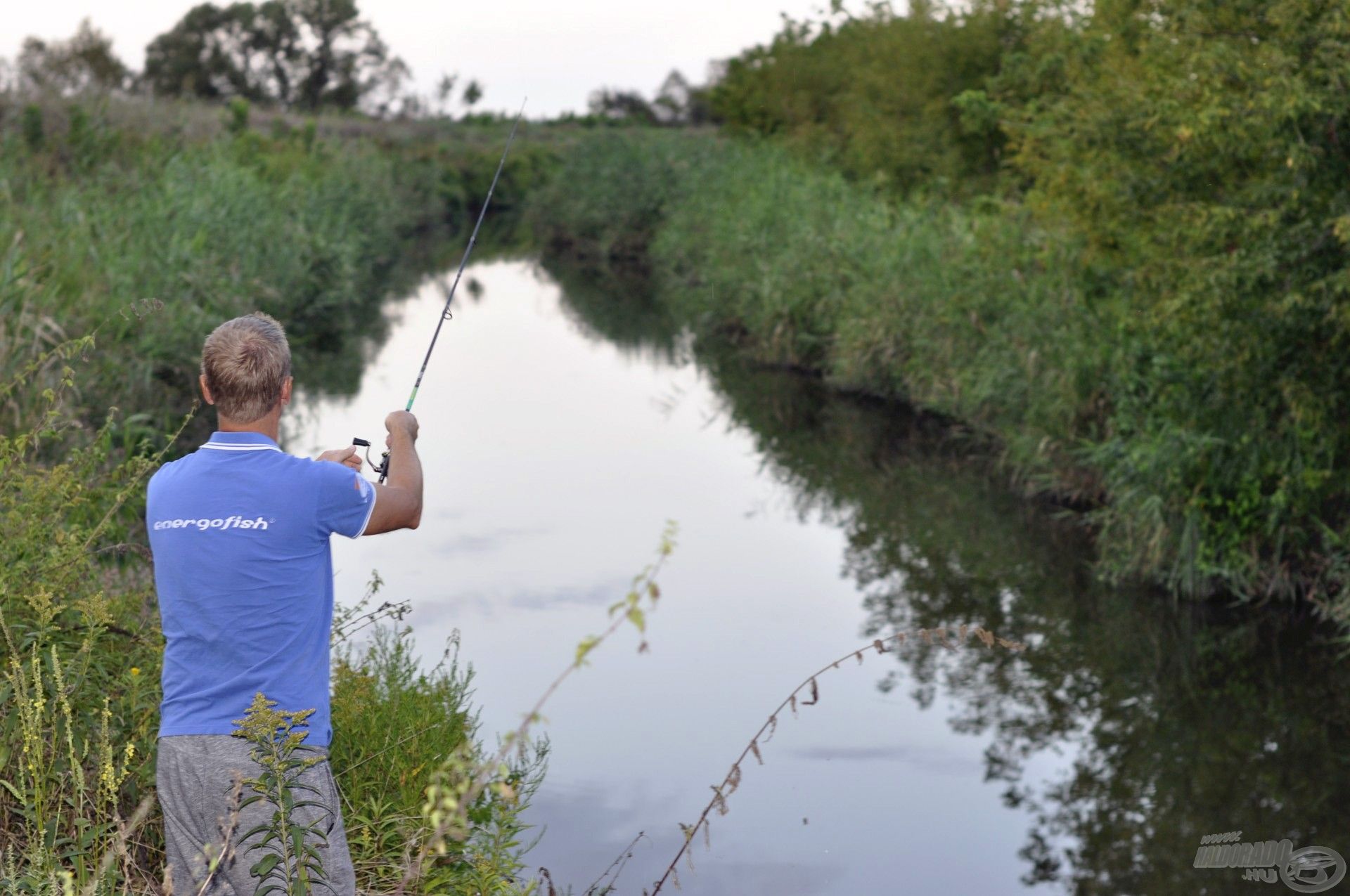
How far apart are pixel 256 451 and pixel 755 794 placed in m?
4.28

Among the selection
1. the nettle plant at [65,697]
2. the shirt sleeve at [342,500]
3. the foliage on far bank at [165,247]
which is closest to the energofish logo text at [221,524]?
the shirt sleeve at [342,500]

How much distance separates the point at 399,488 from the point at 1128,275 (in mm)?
7830

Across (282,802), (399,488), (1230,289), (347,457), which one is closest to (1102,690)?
(1230,289)

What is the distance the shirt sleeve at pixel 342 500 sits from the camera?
3.22m

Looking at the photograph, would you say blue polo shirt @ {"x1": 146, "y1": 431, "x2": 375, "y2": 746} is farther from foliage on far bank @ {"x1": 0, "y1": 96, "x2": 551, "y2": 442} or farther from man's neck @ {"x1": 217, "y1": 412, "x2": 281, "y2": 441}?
foliage on far bank @ {"x1": 0, "y1": 96, "x2": 551, "y2": 442}

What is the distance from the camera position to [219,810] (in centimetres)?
316

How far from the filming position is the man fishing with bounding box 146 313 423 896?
3.16 metres

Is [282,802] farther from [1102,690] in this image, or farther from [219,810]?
[1102,690]

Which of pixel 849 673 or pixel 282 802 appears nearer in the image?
pixel 282 802

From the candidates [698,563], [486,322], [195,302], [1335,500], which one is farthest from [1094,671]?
[486,322]

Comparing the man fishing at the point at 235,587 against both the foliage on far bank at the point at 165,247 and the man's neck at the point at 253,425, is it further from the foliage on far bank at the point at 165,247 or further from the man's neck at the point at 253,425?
the foliage on far bank at the point at 165,247
